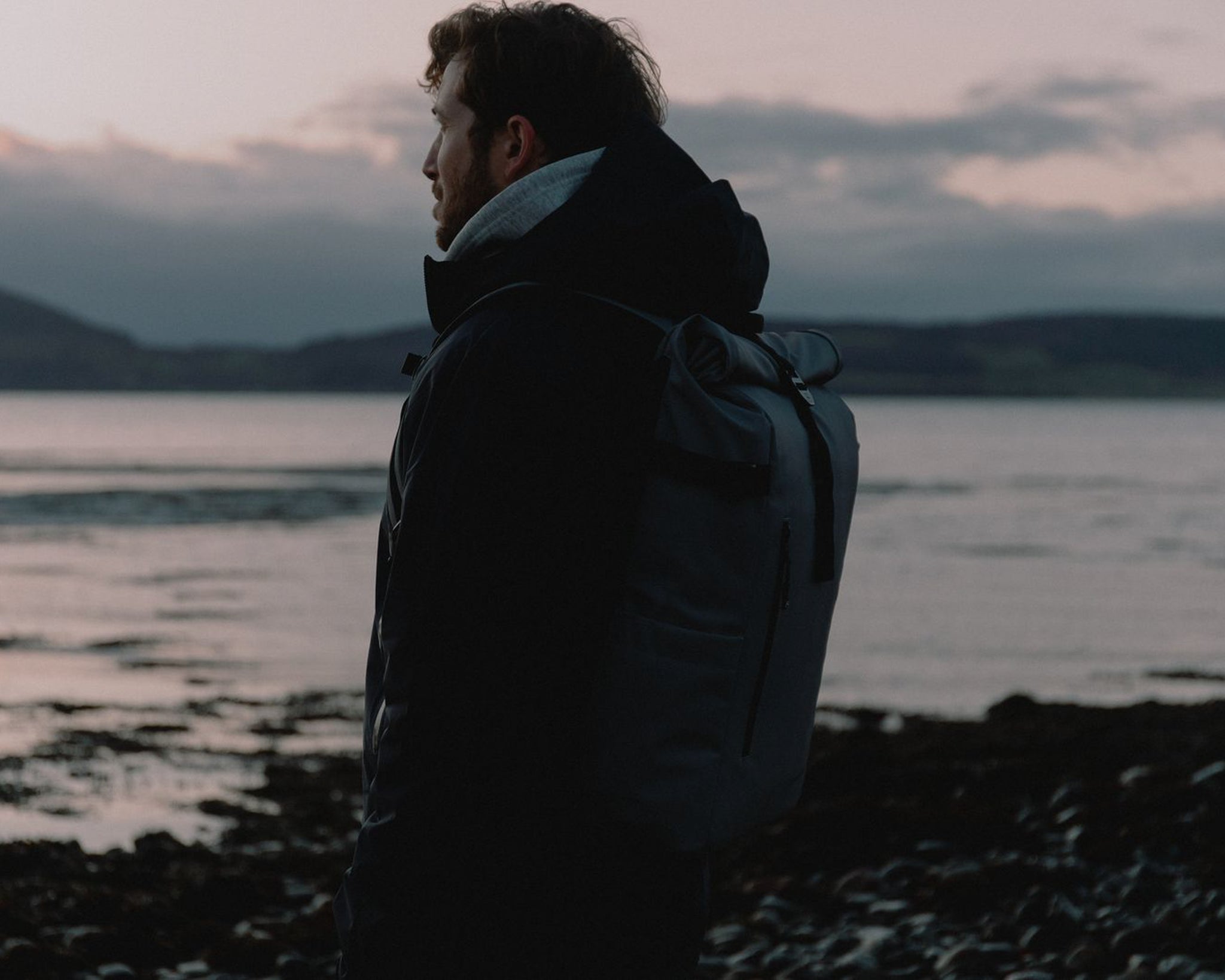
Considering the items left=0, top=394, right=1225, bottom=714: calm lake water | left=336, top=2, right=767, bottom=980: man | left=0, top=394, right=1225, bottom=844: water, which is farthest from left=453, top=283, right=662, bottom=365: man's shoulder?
left=0, top=394, right=1225, bottom=714: calm lake water

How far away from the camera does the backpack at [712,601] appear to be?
7.04 feet

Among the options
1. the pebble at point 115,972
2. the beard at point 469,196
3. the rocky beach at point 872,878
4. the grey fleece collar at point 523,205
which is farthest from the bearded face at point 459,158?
the pebble at point 115,972

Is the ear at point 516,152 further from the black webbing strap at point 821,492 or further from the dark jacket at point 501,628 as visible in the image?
the black webbing strap at point 821,492

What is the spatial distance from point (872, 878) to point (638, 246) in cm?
597

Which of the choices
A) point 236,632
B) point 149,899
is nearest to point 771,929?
point 149,899

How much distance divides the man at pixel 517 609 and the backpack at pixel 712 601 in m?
0.04

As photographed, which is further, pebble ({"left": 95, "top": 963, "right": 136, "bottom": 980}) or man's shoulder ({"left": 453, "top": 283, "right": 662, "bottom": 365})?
pebble ({"left": 95, "top": 963, "right": 136, "bottom": 980})

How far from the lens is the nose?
2.60m

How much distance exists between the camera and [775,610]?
2.28m

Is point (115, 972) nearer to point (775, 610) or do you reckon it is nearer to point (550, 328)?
point (775, 610)

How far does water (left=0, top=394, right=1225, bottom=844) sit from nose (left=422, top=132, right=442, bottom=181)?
8.62 m

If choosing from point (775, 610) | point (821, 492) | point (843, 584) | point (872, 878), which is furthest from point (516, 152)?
point (843, 584)

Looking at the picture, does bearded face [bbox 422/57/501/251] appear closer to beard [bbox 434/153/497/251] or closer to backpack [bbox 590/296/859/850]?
beard [bbox 434/153/497/251]

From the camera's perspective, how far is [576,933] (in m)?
2.23
